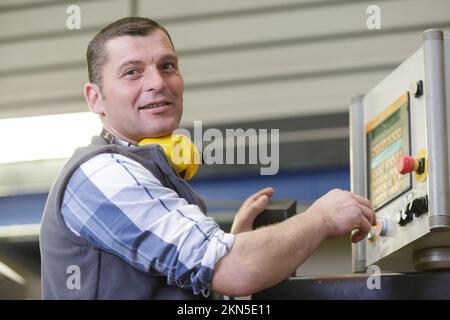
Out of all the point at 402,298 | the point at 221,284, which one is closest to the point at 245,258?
the point at 221,284

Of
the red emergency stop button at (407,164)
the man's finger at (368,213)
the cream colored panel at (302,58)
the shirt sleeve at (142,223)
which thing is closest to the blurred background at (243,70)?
the cream colored panel at (302,58)

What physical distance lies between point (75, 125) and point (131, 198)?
11.0ft

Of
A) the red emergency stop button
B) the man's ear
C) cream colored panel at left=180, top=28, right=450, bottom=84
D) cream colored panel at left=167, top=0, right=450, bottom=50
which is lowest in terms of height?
the red emergency stop button

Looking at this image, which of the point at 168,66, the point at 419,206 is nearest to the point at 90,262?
the point at 168,66

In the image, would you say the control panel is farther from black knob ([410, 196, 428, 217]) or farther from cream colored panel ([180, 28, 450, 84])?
cream colored panel ([180, 28, 450, 84])

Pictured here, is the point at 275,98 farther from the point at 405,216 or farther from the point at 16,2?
the point at 405,216

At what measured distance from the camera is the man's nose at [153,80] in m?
2.23

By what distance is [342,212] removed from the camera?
1990 mm

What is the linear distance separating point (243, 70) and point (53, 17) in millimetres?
1155

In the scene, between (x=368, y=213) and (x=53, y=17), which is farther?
(x=53, y=17)

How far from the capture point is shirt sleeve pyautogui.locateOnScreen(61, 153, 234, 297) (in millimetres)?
1861

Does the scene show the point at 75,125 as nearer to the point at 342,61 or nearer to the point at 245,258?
the point at 342,61

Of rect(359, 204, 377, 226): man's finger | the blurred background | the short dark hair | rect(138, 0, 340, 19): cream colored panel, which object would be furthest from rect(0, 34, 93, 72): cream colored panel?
rect(359, 204, 377, 226): man's finger

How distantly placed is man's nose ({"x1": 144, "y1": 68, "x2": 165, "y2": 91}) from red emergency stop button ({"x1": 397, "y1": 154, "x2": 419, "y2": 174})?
82 centimetres
